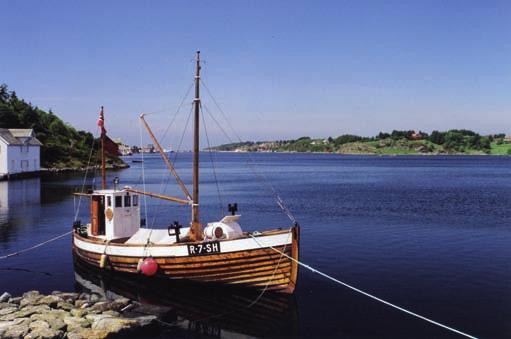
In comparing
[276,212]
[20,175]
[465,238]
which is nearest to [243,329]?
[465,238]

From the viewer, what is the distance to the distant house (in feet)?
325

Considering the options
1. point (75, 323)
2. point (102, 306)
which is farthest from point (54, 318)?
point (102, 306)

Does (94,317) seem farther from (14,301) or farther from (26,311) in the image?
(14,301)

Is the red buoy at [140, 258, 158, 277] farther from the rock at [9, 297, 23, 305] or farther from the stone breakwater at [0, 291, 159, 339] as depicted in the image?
the rock at [9, 297, 23, 305]

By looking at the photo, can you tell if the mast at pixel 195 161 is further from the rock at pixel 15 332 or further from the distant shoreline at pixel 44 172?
the distant shoreline at pixel 44 172

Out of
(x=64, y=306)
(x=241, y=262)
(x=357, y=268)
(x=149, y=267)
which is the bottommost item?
(x=357, y=268)

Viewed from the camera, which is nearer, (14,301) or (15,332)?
(15,332)

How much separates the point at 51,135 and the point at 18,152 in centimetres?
4654

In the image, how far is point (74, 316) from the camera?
20.6 metres

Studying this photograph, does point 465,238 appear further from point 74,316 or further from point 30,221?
point 30,221

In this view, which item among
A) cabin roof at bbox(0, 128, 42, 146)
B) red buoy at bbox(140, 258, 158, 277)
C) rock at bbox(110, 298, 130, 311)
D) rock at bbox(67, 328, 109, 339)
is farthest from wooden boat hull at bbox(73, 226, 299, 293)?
cabin roof at bbox(0, 128, 42, 146)

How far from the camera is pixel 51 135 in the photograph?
492 feet

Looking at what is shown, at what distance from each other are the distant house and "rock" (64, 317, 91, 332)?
89.4 meters

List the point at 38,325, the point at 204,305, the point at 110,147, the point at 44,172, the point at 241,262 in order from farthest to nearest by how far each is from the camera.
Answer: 1. the point at 44,172
2. the point at 110,147
3. the point at 241,262
4. the point at 204,305
5. the point at 38,325
